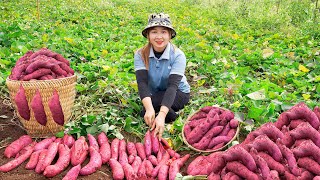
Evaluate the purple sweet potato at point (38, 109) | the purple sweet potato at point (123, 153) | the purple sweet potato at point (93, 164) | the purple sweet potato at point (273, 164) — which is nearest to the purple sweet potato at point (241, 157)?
the purple sweet potato at point (273, 164)

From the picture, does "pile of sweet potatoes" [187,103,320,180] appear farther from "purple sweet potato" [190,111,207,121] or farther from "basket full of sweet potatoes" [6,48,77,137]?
"basket full of sweet potatoes" [6,48,77,137]

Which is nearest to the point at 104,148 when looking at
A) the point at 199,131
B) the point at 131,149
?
the point at 131,149

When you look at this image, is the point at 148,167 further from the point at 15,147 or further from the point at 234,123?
the point at 15,147

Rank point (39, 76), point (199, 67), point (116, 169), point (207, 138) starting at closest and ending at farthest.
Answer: point (116, 169), point (207, 138), point (39, 76), point (199, 67)

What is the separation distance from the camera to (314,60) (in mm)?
6473

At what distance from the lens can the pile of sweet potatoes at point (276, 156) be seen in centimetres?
242

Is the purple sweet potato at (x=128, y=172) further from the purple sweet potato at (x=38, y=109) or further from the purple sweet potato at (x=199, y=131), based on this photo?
the purple sweet potato at (x=38, y=109)

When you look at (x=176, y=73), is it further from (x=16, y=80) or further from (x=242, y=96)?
(x=16, y=80)

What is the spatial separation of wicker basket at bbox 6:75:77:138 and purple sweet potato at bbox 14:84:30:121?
82 millimetres

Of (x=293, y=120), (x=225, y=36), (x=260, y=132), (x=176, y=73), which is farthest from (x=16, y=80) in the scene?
(x=225, y=36)

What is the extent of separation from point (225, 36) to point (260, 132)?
Answer: 6.59m

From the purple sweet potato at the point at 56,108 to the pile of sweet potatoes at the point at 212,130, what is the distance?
1246mm

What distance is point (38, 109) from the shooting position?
3555mm

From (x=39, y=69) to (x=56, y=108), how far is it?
0.44 m
